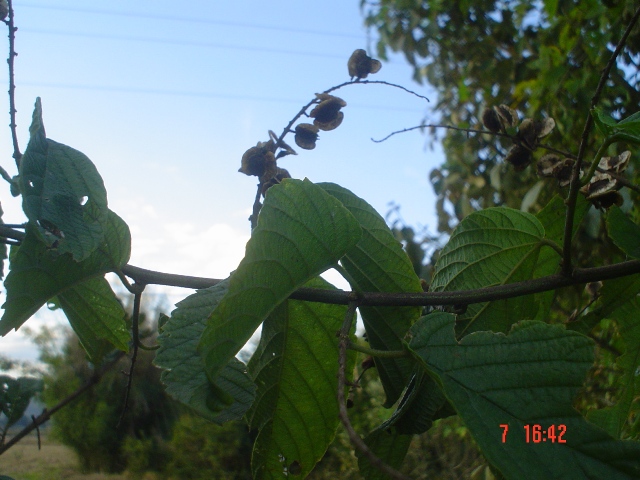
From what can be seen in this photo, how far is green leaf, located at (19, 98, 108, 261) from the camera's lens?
0.55 meters

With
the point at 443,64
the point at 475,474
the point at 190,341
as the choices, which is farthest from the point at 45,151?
the point at 443,64

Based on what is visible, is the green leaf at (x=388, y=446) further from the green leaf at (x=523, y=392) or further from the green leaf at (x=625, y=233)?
the green leaf at (x=625, y=233)

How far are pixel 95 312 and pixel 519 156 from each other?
65 centimetres

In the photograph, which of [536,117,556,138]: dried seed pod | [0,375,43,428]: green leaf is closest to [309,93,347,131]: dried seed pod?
[536,117,556,138]: dried seed pod

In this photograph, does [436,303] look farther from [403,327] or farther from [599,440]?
[599,440]

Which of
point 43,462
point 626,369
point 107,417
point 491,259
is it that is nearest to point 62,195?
point 491,259

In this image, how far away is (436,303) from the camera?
601mm

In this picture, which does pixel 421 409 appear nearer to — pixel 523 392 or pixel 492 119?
pixel 523 392

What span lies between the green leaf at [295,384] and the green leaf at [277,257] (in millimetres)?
129

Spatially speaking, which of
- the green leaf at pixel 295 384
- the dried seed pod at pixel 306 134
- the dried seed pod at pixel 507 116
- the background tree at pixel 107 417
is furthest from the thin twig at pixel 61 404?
the background tree at pixel 107 417

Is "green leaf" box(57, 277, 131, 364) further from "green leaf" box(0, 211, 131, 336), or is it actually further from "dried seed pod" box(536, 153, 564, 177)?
"dried seed pod" box(536, 153, 564, 177)

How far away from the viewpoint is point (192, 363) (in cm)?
45

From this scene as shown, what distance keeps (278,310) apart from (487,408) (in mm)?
274

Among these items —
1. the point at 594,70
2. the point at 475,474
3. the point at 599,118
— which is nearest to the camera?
the point at 599,118
